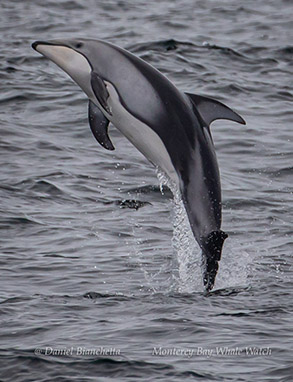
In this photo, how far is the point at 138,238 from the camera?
1302 cm

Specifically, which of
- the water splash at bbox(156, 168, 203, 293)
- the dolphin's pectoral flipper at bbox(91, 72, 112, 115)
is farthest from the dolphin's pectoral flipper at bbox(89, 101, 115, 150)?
the water splash at bbox(156, 168, 203, 293)

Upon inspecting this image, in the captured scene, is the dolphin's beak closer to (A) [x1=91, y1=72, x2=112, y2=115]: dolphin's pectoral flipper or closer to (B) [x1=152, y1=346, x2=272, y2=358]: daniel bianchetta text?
(A) [x1=91, y1=72, x2=112, y2=115]: dolphin's pectoral flipper

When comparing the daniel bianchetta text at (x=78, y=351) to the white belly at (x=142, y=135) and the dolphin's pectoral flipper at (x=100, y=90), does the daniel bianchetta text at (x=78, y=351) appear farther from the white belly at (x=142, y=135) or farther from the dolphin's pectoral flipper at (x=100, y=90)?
the dolphin's pectoral flipper at (x=100, y=90)

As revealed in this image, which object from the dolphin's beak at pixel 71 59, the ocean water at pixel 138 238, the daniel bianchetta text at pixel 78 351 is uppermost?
the dolphin's beak at pixel 71 59

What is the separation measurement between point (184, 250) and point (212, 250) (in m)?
2.31

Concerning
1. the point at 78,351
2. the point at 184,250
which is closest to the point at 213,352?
the point at 78,351

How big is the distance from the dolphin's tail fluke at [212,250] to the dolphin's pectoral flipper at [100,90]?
1.38 m

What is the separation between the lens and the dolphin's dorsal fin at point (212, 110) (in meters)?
9.34

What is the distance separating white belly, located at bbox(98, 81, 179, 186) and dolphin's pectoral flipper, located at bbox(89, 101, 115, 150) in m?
0.26

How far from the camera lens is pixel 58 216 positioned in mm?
13789

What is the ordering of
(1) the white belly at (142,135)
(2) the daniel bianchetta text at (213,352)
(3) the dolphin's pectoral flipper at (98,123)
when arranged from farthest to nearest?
(3) the dolphin's pectoral flipper at (98,123)
(1) the white belly at (142,135)
(2) the daniel bianchetta text at (213,352)

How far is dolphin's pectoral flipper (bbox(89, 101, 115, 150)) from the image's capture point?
392 inches

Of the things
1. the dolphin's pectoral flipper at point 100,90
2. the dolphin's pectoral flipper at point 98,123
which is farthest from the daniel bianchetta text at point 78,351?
the dolphin's pectoral flipper at point 100,90

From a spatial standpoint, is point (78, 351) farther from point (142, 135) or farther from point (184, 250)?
point (184, 250)
